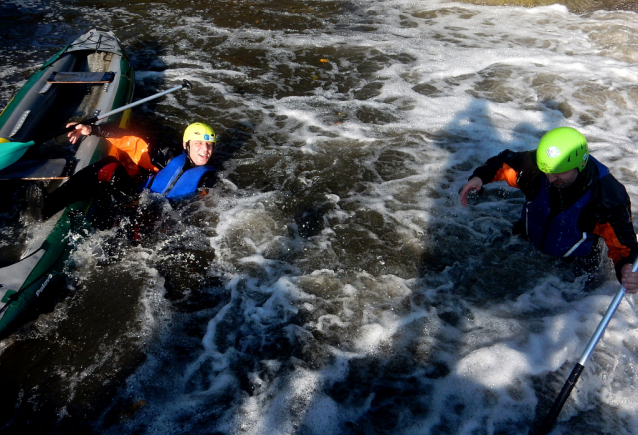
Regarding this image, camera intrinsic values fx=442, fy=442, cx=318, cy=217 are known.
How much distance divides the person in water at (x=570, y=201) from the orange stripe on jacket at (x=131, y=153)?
11.7 feet

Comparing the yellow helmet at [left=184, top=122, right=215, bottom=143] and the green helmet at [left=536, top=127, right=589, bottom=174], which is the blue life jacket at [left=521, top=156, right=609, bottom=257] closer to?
the green helmet at [left=536, top=127, right=589, bottom=174]

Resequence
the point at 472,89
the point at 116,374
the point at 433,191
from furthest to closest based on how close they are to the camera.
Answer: the point at 472,89 < the point at 433,191 < the point at 116,374

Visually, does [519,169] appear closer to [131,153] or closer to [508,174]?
[508,174]

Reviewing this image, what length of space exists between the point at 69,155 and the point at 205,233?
2414 millimetres

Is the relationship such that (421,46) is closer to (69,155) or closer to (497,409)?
(69,155)

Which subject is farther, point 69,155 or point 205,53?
point 205,53

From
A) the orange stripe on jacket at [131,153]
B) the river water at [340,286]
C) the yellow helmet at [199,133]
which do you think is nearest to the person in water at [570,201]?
the river water at [340,286]

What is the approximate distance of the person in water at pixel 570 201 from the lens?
3.26m

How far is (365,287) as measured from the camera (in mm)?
4312

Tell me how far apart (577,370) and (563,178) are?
1409mm

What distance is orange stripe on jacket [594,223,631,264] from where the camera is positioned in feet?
10.9

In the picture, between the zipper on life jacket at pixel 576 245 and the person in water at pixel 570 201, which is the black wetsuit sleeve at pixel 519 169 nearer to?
the person in water at pixel 570 201

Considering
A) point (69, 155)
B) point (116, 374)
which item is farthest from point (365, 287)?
point (69, 155)

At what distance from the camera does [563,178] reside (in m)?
3.41
